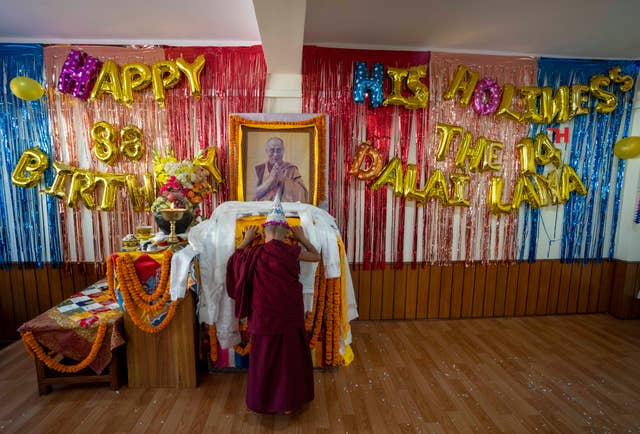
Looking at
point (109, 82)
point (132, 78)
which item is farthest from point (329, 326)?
point (109, 82)

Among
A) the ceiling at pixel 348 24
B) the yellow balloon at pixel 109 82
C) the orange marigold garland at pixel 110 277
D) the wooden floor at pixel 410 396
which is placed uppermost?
the ceiling at pixel 348 24

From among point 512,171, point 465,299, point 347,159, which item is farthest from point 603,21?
point 465,299

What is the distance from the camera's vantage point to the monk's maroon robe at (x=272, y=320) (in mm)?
1943

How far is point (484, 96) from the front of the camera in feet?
10.8

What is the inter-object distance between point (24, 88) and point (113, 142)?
71 cm

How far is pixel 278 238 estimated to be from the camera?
2.00 meters

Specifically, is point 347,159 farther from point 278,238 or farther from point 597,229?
point 597,229

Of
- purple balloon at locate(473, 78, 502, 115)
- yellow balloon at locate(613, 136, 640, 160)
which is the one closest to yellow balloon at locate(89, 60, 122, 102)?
purple balloon at locate(473, 78, 502, 115)

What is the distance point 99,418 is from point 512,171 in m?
4.05

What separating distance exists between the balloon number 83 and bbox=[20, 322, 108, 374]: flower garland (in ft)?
5.33

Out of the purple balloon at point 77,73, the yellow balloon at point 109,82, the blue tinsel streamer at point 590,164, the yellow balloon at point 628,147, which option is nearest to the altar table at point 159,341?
the yellow balloon at point 109,82

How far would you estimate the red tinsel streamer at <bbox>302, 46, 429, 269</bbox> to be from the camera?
3184 mm

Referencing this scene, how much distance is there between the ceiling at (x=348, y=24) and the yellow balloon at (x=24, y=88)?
0.50 m

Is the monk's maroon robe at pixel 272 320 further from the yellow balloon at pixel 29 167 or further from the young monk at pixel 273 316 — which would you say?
the yellow balloon at pixel 29 167
